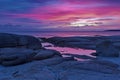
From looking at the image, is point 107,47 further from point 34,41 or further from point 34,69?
point 34,69

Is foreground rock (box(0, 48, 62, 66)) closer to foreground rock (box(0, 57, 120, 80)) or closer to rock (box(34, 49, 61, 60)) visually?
rock (box(34, 49, 61, 60))

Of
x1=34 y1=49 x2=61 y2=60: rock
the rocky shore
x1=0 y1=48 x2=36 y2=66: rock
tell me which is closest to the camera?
the rocky shore

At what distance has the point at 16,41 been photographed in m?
32.3

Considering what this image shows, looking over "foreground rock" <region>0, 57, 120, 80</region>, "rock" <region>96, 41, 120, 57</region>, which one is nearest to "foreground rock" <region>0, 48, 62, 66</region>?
"foreground rock" <region>0, 57, 120, 80</region>

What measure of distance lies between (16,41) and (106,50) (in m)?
10.3

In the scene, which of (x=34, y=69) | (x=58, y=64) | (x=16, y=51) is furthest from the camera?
(x=16, y=51)

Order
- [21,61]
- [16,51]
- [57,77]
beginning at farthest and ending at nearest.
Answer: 1. [16,51]
2. [21,61]
3. [57,77]

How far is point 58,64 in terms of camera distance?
20719 millimetres

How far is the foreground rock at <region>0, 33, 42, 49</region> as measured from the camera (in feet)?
102

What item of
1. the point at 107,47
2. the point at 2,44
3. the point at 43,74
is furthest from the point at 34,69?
the point at 107,47

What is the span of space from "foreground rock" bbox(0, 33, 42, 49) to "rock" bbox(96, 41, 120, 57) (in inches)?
302

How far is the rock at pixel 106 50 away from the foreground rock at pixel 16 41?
25.1 ft

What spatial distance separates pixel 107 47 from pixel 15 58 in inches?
500

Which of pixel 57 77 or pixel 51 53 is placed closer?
pixel 57 77
